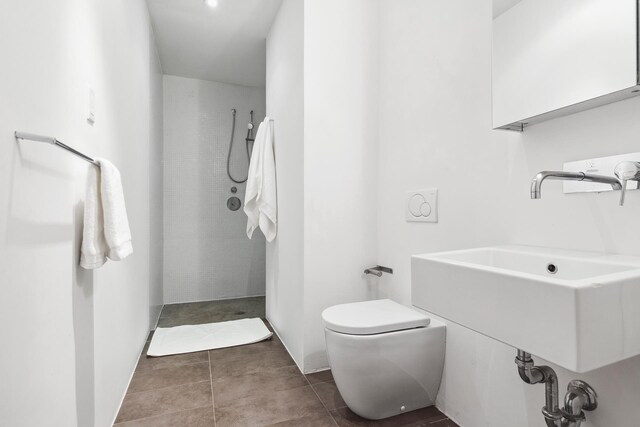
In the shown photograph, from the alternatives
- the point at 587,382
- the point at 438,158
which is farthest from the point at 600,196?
the point at 438,158

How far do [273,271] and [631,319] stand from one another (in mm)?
2160

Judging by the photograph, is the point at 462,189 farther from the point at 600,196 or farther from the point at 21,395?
the point at 21,395

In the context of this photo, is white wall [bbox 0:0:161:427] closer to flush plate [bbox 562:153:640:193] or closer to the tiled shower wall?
flush plate [bbox 562:153:640:193]

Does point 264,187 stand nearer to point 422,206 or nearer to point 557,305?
point 422,206

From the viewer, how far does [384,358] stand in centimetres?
140

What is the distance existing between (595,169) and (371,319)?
0.96 m

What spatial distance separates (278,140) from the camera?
2.41m

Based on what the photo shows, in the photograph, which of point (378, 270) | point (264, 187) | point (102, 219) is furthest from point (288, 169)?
point (102, 219)

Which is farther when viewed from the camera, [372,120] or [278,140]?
[278,140]

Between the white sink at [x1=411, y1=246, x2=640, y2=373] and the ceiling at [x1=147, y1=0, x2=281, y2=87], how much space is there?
2.34m

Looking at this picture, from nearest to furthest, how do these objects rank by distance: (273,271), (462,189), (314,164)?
(462,189) < (314,164) < (273,271)

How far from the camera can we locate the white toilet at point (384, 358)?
54.8 inches

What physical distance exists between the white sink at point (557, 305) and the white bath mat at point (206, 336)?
1.76 metres

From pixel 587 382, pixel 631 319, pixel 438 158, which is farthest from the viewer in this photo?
pixel 438 158
